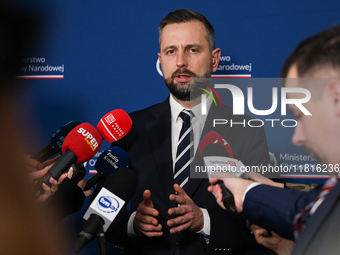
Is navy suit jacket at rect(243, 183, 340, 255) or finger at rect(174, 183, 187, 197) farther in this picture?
finger at rect(174, 183, 187, 197)

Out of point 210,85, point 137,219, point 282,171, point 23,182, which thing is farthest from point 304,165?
point 23,182

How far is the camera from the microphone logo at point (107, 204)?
2.83ft

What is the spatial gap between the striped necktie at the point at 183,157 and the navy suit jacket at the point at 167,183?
0.03 m

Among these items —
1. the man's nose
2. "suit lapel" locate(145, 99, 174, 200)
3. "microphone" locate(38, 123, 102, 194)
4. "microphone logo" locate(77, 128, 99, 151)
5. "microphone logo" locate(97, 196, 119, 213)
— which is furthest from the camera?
the man's nose

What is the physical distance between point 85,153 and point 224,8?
4.52 ft

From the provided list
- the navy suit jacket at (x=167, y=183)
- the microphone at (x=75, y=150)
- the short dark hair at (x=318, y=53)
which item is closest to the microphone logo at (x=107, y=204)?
the microphone at (x=75, y=150)

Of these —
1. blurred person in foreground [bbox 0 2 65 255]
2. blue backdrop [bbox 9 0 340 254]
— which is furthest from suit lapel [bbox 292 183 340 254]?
blue backdrop [bbox 9 0 340 254]

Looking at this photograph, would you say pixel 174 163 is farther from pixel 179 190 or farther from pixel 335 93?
pixel 335 93

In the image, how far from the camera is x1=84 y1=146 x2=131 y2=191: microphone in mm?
1230

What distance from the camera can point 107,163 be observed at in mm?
1232

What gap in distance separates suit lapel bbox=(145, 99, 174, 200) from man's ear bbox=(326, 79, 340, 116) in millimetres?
861

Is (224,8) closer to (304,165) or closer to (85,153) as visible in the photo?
(304,165)

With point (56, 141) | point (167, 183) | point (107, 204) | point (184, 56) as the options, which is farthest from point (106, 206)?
point (184, 56)

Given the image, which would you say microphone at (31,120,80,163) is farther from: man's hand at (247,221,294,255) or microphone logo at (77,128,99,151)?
man's hand at (247,221,294,255)
